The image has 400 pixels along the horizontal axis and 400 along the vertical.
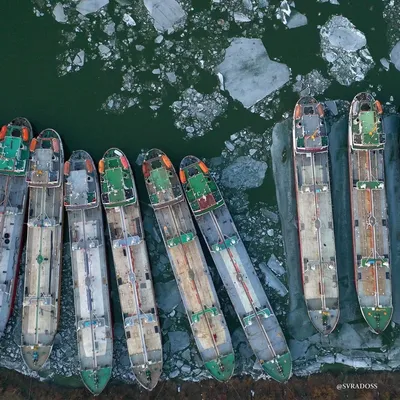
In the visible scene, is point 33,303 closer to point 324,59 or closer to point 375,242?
point 375,242

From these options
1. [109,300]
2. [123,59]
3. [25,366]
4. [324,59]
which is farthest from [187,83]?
[25,366]

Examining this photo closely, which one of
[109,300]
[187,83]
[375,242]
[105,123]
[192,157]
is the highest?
Result: [187,83]

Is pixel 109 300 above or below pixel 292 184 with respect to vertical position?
below

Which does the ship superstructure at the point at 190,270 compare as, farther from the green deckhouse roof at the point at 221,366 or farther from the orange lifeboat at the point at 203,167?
the orange lifeboat at the point at 203,167

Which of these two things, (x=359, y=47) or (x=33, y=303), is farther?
(x=359, y=47)

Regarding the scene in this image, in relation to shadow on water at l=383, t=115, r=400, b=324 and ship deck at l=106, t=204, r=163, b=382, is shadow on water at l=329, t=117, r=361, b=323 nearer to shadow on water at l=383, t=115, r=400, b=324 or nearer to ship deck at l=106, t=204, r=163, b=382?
shadow on water at l=383, t=115, r=400, b=324

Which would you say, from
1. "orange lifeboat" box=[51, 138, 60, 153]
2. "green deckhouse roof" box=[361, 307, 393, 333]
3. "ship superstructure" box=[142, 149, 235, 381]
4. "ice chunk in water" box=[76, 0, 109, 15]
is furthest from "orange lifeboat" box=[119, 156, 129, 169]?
"green deckhouse roof" box=[361, 307, 393, 333]
